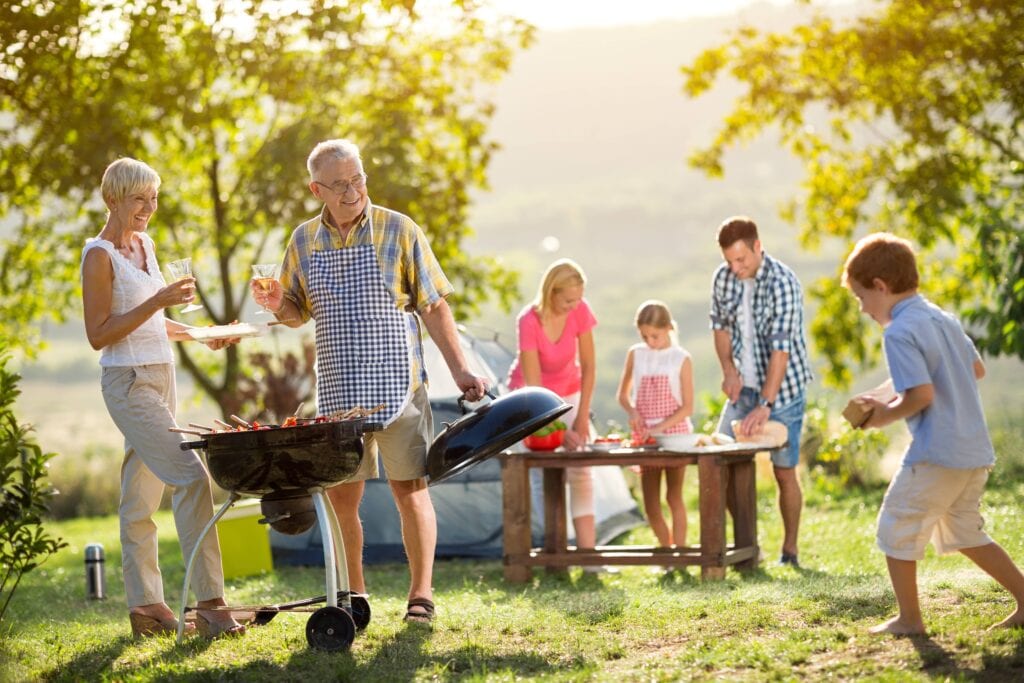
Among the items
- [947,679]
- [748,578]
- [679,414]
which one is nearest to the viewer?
[947,679]

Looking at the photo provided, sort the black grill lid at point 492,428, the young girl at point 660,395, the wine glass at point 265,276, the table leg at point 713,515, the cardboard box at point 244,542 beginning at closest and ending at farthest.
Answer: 1. the black grill lid at point 492,428
2. the wine glass at point 265,276
3. the table leg at point 713,515
4. the young girl at point 660,395
5. the cardboard box at point 244,542

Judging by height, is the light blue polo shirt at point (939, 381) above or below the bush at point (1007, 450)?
above

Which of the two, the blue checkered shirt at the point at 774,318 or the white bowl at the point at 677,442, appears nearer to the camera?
the white bowl at the point at 677,442

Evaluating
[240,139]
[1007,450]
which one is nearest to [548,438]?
[1007,450]

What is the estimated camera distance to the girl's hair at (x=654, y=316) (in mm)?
7629

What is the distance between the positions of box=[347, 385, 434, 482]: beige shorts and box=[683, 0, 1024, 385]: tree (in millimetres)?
6687

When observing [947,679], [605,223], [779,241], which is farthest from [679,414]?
[605,223]

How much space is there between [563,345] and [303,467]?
281cm

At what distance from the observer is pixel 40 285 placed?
14.4 meters

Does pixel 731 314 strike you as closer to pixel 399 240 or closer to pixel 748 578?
pixel 748 578

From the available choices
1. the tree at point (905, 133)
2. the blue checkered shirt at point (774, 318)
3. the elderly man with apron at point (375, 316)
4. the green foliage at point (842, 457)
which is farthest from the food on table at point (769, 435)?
the green foliage at point (842, 457)

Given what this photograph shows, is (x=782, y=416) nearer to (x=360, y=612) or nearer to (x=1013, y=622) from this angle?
(x=1013, y=622)

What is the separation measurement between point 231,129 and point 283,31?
82.4 inches

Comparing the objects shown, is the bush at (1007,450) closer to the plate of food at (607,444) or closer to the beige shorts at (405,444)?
the plate of food at (607,444)
